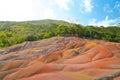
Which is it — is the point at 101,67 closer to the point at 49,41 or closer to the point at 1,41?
the point at 49,41

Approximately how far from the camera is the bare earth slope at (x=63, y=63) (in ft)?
79.3

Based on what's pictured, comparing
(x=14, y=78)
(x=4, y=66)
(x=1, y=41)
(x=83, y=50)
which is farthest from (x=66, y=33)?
(x=14, y=78)

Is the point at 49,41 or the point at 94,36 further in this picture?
the point at 94,36

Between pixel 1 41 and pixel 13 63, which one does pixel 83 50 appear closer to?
pixel 13 63

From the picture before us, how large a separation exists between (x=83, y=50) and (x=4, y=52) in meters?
14.7

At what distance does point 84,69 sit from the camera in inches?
1062

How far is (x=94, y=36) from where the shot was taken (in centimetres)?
7381

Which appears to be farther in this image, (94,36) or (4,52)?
(94,36)

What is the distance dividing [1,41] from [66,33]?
763 inches

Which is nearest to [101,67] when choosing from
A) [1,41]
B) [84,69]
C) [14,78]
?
[84,69]

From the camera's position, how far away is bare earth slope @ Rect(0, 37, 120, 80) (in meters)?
24.2

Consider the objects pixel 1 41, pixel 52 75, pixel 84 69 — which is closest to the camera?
pixel 52 75

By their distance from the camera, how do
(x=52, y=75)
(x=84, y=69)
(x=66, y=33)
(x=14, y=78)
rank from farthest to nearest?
(x=66, y=33) → (x=84, y=69) → (x=14, y=78) → (x=52, y=75)

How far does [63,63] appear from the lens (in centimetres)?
3253
